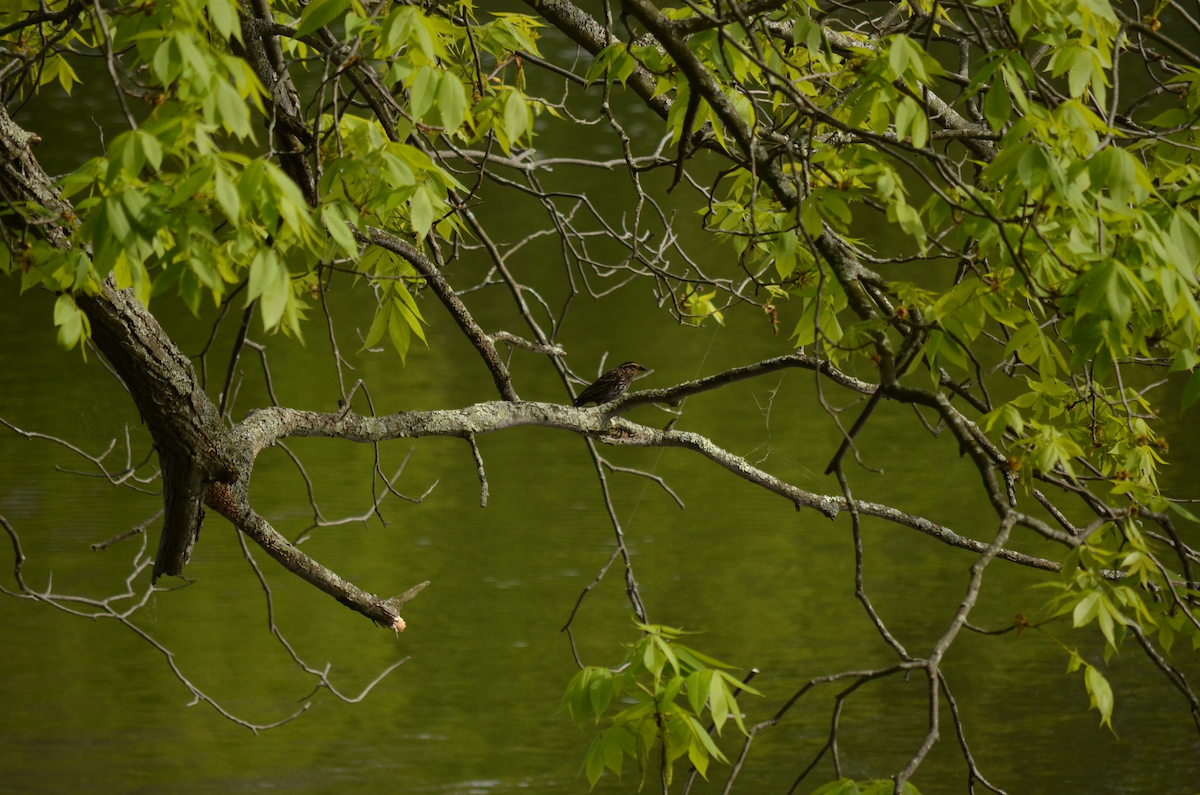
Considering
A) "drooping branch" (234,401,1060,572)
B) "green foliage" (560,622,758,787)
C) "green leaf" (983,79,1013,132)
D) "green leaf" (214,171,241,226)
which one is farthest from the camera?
"drooping branch" (234,401,1060,572)

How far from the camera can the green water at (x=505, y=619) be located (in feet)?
17.8

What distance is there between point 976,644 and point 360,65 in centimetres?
567

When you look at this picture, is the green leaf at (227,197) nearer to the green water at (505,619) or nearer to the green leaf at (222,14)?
the green leaf at (222,14)

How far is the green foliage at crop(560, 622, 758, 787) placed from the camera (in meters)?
1.64

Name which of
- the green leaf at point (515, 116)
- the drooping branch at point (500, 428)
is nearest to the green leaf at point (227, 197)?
the green leaf at point (515, 116)

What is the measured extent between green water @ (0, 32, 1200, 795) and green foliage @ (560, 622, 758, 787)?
8.19 feet

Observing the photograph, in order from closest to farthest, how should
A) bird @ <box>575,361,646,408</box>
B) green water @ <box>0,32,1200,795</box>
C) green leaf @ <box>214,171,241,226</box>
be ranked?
green leaf @ <box>214,171,241,226</box>, bird @ <box>575,361,646,408</box>, green water @ <box>0,32,1200,795</box>

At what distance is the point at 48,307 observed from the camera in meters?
10.7

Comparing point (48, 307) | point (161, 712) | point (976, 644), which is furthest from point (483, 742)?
point (48, 307)

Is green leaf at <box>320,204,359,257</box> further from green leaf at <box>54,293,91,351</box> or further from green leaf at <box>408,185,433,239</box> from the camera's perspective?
green leaf at <box>54,293,91,351</box>

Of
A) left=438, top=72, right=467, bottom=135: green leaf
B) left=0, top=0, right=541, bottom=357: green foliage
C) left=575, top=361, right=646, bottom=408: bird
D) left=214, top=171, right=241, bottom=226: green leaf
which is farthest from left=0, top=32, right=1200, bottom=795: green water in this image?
left=214, top=171, right=241, bottom=226: green leaf

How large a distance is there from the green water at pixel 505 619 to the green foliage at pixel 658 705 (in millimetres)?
2498

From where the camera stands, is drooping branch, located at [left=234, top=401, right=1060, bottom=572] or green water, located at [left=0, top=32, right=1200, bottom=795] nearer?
drooping branch, located at [left=234, top=401, right=1060, bottom=572]

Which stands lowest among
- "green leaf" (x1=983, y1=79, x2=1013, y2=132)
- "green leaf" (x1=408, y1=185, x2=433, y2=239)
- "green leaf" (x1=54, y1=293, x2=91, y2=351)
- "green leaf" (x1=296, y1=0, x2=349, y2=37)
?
A: "green leaf" (x1=54, y1=293, x2=91, y2=351)
